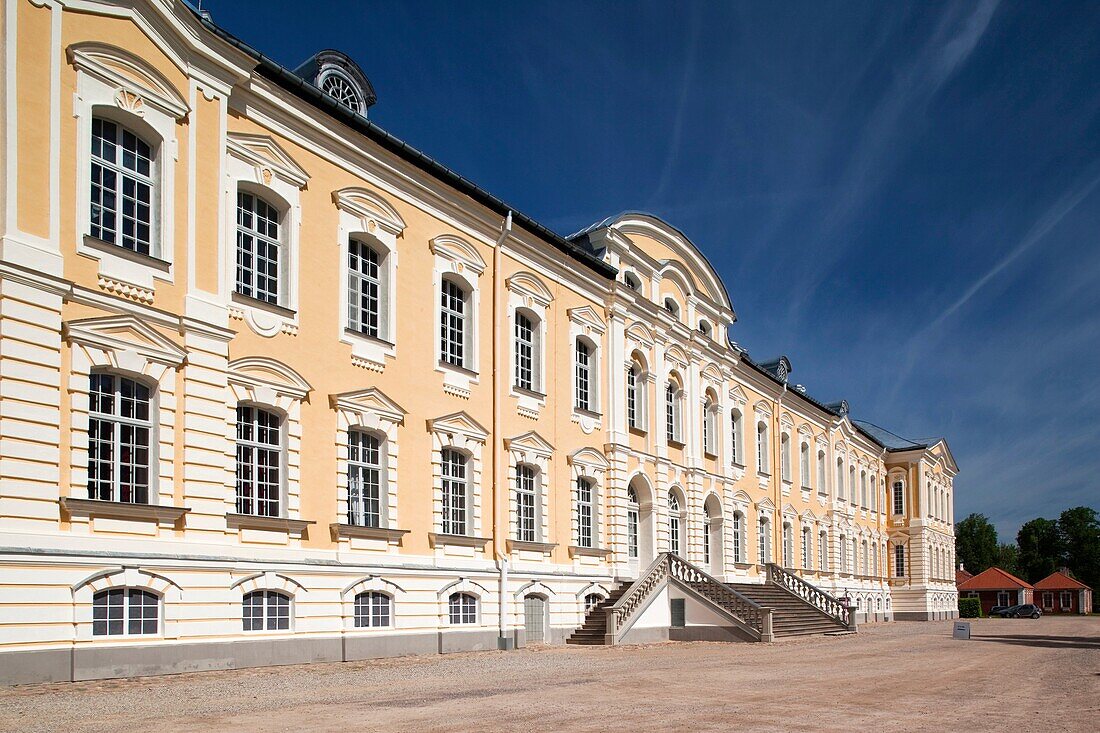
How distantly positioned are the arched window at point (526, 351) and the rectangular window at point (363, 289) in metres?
5.33

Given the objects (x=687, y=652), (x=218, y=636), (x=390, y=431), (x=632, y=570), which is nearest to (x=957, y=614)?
(x=632, y=570)

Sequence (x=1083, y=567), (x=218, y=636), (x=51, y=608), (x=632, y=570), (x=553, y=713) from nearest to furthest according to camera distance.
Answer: (x=553, y=713) < (x=51, y=608) < (x=218, y=636) < (x=632, y=570) < (x=1083, y=567)

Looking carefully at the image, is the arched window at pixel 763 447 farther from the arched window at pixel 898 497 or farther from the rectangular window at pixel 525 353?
the arched window at pixel 898 497

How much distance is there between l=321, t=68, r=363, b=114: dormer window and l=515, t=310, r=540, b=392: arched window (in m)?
6.70

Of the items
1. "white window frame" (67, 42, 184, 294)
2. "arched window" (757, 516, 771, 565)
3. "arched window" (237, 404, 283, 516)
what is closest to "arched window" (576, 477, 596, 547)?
"arched window" (237, 404, 283, 516)

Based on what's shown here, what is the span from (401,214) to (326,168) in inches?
92.1

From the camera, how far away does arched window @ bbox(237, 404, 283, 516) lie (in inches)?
690

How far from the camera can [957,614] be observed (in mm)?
67375

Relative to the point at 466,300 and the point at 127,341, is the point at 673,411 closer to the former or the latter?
the point at 466,300

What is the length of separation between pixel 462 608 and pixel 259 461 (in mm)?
6548

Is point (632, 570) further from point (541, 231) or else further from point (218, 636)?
point (218, 636)

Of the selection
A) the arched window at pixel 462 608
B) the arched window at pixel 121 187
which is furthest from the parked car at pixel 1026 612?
the arched window at pixel 121 187

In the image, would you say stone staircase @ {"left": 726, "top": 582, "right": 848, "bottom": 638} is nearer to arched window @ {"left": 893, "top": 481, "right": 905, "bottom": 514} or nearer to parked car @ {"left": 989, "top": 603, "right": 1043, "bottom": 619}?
arched window @ {"left": 893, "top": 481, "right": 905, "bottom": 514}

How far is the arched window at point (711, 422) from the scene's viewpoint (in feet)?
119
